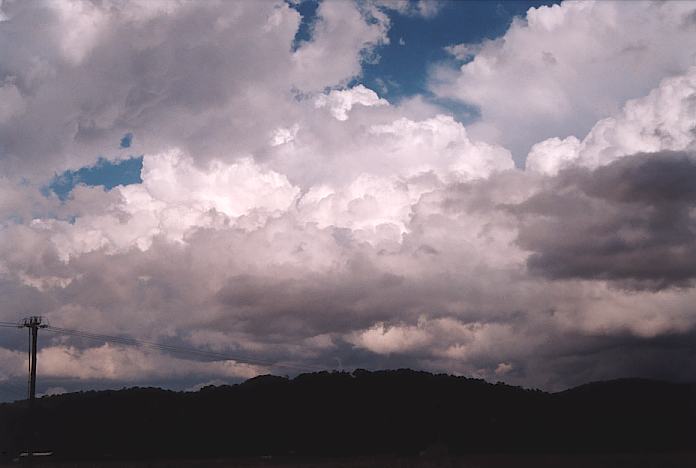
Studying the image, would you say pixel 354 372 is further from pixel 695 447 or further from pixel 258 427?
pixel 695 447

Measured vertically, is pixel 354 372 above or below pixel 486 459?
above

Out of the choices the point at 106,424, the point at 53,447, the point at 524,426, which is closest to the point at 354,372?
the point at 524,426

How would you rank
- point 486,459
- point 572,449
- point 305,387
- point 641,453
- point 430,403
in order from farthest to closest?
point 305,387, point 430,403, point 572,449, point 641,453, point 486,459

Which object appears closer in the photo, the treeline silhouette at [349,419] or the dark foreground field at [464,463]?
the dark foreground field at [464,463]

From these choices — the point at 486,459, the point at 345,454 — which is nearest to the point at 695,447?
the point at 486,459

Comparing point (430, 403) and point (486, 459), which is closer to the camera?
point (486, 459)

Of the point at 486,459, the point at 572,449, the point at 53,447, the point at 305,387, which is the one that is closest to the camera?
the point at 486,459

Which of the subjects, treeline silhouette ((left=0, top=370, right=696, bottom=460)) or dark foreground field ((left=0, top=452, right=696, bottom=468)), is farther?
treeline silhouette ((left=0, top=370, right=696, bottom=460))

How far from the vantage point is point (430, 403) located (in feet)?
456

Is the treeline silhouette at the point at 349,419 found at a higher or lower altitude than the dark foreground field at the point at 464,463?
higher

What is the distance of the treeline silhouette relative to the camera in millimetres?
118875

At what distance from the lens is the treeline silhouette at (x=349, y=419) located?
390ft

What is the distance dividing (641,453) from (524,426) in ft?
85.8

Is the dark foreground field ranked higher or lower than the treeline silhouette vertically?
lower
